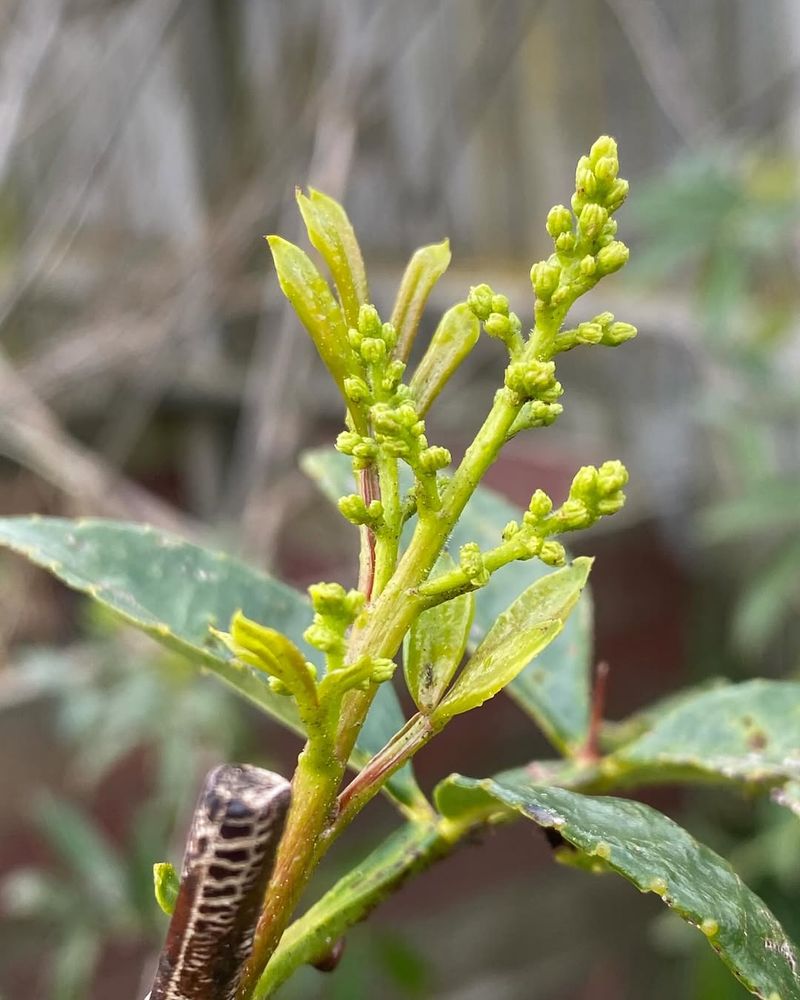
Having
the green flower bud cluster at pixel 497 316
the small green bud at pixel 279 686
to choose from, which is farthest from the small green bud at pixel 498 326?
the small green bud at pixel 279 686

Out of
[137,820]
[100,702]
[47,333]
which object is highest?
[47,333]

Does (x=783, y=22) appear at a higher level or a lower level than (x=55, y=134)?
higher

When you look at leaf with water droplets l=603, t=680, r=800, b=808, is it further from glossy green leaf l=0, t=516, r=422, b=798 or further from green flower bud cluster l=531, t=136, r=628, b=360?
green flower bud cluster l=531, t=136, r=628, b=360

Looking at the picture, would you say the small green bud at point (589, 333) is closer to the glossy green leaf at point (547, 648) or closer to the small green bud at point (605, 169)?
the small green bud at point (605, 169)

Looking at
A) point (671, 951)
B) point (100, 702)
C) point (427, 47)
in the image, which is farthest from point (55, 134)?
point (671, 951)

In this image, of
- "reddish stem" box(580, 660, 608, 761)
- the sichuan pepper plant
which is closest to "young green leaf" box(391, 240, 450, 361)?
the sichuan pepper plant

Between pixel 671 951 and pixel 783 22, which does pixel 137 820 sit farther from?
pixel 783 22
